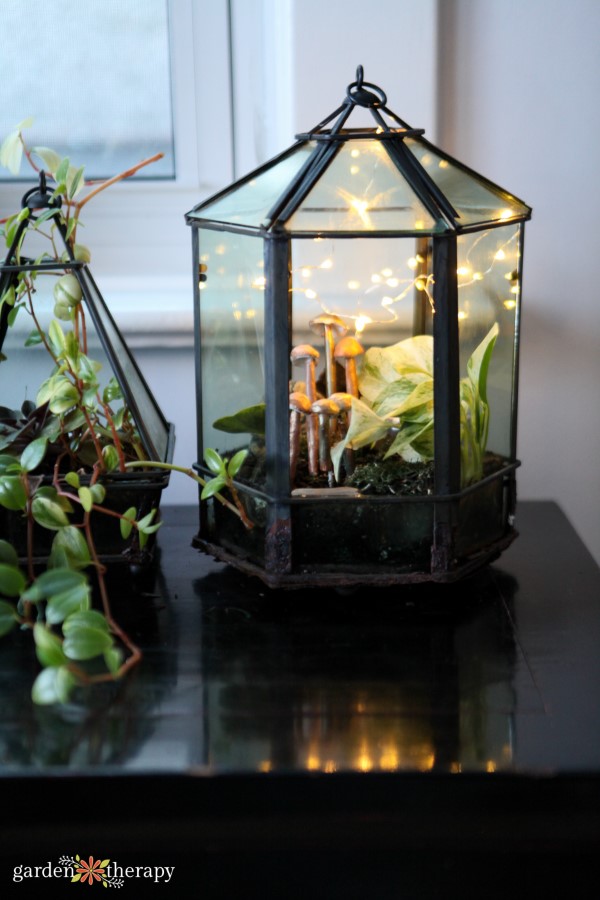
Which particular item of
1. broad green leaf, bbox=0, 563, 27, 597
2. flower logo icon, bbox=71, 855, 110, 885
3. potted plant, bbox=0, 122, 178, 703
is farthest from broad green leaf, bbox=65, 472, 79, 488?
flower logo icon, bbox=71, 855, 110, 885

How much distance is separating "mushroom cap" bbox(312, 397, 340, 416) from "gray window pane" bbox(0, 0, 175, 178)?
66 centimetres

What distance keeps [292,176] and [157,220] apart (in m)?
0.56

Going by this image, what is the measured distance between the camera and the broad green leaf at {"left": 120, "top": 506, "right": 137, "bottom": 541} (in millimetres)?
948

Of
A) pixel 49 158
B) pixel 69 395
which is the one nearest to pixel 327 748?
pixel 69 395

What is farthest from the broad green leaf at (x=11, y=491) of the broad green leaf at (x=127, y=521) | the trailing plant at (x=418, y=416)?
the trailing plant at (x=418, y=416)

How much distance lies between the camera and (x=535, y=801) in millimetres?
724

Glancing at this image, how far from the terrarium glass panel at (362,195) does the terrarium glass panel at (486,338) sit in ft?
0.21

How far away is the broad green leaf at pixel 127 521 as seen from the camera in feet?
3.11

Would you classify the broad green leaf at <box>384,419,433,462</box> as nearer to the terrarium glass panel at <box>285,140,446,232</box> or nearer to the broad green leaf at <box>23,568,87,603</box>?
the terrarium glass panel at <box>285,140,446,232</box>

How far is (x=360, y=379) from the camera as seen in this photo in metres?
1.06

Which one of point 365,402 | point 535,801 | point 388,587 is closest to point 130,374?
point 365,402

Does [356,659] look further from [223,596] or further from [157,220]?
[157,220]

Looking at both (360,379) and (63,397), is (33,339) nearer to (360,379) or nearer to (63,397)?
(63,397)

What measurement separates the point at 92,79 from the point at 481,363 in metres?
0.82
